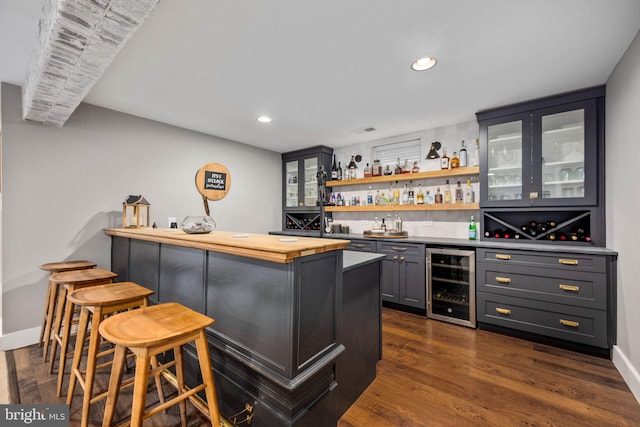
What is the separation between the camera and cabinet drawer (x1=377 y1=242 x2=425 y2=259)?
10.8 ft

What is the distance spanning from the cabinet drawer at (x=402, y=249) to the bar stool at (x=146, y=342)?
106 inches

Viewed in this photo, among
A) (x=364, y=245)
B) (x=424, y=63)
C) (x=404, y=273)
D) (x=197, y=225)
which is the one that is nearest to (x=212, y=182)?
(x=197, y=225)

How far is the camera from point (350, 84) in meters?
2.50

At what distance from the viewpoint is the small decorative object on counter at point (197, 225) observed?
2.03 meters

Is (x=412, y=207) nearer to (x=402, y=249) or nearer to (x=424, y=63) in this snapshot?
(x=402, y=249)

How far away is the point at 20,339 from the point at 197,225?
2240 millimetres

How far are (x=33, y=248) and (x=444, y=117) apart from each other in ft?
15.5

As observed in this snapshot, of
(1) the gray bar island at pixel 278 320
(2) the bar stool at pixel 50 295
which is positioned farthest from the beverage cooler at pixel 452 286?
(2) the bar stool at pixel 50 295

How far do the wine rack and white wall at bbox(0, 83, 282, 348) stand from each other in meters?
3.98

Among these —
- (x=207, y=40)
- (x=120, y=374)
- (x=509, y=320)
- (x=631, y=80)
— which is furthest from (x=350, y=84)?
(x=509, y=320)

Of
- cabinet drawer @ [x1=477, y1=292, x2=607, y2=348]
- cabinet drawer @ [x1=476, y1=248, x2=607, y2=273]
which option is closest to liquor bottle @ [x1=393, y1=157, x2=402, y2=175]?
cabinet drawer @ [x1=476, y1=248, x2=607, y2=273]

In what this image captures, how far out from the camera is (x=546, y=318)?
2.55m

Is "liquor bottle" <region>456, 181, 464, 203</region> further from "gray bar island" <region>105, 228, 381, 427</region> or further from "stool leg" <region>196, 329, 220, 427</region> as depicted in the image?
"stool leg" <region>196, 329, 220, 427</region>

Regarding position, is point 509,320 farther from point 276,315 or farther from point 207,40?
point 207,40
